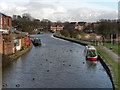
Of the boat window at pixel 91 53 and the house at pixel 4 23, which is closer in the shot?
the boat window at pixel 91 53

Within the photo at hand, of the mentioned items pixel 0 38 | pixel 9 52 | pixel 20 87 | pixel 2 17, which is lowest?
pixel 20 87

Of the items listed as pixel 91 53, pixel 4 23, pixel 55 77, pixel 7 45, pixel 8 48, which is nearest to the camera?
pixel 55 77

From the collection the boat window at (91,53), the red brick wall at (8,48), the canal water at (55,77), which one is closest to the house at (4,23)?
the red brick wall at (8,48)

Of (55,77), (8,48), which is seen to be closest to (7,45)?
(8,48)

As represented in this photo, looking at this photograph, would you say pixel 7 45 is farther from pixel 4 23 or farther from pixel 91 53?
pixel 91 53

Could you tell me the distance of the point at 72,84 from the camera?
20.1m

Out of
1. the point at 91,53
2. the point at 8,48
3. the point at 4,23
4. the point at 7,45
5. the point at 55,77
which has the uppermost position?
the point at 4,23

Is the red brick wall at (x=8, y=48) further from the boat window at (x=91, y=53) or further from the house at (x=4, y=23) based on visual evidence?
the boat window at (x=91, y=53)

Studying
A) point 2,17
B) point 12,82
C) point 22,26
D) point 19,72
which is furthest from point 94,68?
point 22,26

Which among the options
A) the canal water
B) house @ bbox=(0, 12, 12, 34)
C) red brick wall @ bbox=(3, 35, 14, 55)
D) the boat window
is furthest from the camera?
house @ bbox=(0, 12, 12, 34)

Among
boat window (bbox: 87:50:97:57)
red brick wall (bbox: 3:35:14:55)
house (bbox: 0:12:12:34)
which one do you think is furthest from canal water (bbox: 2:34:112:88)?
house (bbox: 0:12:12:34)

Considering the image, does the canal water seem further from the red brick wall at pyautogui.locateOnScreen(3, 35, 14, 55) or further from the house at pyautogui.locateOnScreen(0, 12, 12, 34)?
the house at pyautogui.locateOnScreen(0, 12, 12, 34)

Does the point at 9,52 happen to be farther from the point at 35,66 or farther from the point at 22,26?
the point at 22,26

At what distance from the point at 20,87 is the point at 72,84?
5035 millimetres
